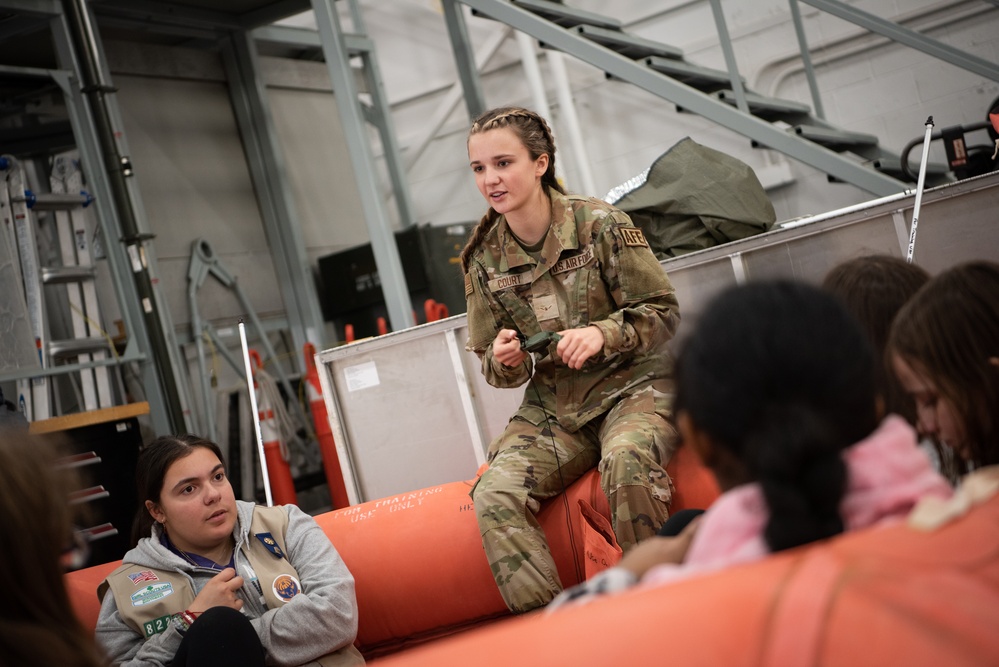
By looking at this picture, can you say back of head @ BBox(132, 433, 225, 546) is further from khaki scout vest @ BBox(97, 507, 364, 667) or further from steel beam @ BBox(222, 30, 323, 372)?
steel beam @ BBox(222, 30, 323, 372)

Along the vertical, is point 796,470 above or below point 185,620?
above

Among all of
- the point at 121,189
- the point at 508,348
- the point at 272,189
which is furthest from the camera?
the point at 272,189

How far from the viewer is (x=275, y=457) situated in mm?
4590

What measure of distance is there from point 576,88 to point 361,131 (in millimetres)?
1858

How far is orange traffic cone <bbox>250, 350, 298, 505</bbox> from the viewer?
4.57m

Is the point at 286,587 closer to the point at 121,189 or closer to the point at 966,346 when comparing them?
the point at 966,346

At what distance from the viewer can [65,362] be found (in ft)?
14.1

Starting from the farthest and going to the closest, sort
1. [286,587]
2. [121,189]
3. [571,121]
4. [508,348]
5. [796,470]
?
[571,121], [121,189], [508,348], [286,587], [796,470]

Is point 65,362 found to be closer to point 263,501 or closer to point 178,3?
point 263,501

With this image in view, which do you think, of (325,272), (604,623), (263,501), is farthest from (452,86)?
(604,623)

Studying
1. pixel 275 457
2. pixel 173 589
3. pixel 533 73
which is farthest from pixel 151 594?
pixel 533 73

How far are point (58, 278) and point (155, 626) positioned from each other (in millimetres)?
2796

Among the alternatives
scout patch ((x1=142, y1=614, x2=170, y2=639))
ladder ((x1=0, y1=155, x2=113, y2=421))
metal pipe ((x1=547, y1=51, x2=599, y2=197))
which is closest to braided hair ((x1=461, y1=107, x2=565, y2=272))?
scout patch ((x1=142, y1=614, x2=170, y2=639))

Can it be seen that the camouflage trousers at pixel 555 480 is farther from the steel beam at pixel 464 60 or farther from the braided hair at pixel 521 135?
the steel beam at pixel 464 60
